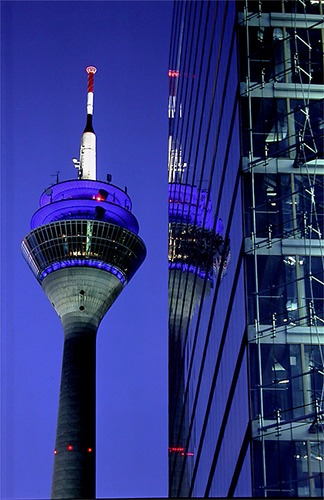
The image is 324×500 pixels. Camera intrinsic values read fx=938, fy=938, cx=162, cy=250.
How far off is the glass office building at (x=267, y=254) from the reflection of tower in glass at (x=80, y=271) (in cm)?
6763

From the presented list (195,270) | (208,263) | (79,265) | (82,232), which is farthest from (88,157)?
(208,263)

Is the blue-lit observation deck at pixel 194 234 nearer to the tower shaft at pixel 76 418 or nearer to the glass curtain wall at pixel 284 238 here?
Answer: the glass curtain wall at pixel 284 238

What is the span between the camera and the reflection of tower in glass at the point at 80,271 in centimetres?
9525

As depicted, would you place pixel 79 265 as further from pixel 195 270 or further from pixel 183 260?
pixel 195 270

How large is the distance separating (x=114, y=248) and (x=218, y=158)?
78668mm

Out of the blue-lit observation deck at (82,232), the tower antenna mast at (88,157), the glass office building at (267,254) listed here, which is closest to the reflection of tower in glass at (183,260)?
the glass office building at (267,254)

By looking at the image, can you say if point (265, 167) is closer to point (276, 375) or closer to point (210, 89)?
point (276, 375)

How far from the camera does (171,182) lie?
51406 mm

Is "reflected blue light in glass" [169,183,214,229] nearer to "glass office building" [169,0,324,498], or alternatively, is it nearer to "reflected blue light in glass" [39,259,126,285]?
"glass office building" [169,0,324,498]

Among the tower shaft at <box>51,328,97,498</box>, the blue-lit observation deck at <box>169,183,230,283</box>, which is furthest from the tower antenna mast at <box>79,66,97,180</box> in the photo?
the blue-lit observation deck at <box>169,183,230,283</box>

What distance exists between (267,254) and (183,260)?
21.5m

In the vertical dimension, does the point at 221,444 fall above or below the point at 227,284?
below

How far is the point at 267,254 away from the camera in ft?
65.8

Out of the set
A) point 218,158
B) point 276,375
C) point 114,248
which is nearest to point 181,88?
point 218,158
